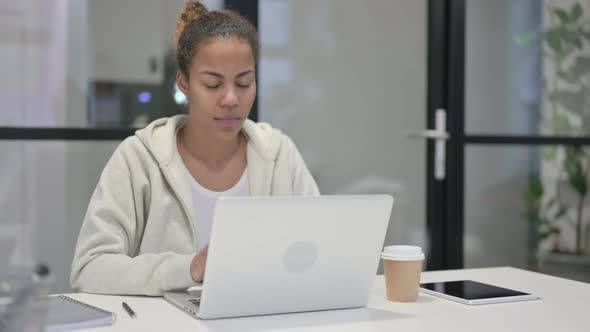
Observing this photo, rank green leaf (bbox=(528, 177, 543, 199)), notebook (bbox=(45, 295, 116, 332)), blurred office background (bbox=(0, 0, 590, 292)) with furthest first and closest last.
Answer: green leaf (bbox=(528, 177, 543, 199)), blurred office background (bbox=(0, 0, 590, 292)), notebook (bbox=(45, 295, 116, 332))

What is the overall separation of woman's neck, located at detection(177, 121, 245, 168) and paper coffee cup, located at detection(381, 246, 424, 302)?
2.26 feet

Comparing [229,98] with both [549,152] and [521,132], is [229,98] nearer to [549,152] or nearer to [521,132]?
[521,132]

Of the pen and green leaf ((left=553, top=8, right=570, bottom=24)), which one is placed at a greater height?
green leaf ((left=553, top=8, right=570, bottom=24))

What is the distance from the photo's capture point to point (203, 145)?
6.41 feet

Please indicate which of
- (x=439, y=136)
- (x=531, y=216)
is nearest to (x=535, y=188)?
(x=531, y=216)

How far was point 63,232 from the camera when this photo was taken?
9.29 feet

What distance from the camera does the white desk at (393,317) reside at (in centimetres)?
118

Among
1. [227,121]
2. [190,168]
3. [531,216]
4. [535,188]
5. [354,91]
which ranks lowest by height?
[531,216]

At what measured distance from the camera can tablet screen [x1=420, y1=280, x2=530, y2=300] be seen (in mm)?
1435

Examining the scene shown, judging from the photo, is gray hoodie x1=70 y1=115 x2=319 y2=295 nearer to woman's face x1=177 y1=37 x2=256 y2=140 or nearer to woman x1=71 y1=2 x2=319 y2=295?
woman x1=71 y1=2 x2=319 y2=295

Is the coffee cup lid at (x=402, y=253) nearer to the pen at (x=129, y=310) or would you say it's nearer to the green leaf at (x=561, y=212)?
the pen at (x=129, y=310)

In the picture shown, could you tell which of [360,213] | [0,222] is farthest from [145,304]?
[0,222]

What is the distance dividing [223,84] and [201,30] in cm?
17

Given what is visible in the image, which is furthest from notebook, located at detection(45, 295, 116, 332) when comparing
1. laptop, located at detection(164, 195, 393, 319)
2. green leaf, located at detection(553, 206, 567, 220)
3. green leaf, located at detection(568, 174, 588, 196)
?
green leaf, located at detection(568, 174, 588, 196)
